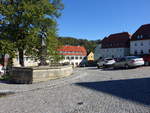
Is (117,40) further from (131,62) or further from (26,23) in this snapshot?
(26,23)

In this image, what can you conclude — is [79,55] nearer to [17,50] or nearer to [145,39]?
[145,39]

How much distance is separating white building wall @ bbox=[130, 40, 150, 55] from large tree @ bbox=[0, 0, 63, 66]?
4099 centimetres

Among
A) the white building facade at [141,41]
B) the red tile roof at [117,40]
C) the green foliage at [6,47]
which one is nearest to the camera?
the green foliage at [6,47]

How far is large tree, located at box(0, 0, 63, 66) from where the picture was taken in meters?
19.2

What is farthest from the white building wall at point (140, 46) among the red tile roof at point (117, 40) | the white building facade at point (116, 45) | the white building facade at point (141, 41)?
the red tile roof at point (117, 40)

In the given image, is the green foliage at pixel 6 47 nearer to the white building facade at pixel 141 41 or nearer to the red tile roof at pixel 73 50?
the white building facade at pixel 141 41

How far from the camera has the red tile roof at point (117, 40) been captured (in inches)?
2456

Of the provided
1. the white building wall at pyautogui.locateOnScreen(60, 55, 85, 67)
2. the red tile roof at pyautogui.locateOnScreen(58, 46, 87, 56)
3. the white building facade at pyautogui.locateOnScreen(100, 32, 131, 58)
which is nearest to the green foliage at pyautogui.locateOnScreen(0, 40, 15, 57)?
the white building facade at pyautogui.locateOnScreen(100, 32, 131, 58)

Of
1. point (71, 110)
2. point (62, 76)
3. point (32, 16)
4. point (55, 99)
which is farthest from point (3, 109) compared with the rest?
point (32, 16)

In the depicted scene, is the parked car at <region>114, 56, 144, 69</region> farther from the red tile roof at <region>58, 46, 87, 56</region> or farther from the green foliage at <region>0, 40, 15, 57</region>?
the red tile roof at <region>58, 46, 87, 56</region>

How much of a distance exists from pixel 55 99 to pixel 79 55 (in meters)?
73.2

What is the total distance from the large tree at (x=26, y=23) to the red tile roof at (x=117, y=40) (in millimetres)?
45803

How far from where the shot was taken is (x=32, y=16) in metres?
19.0

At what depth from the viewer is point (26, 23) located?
1964 centimetres
